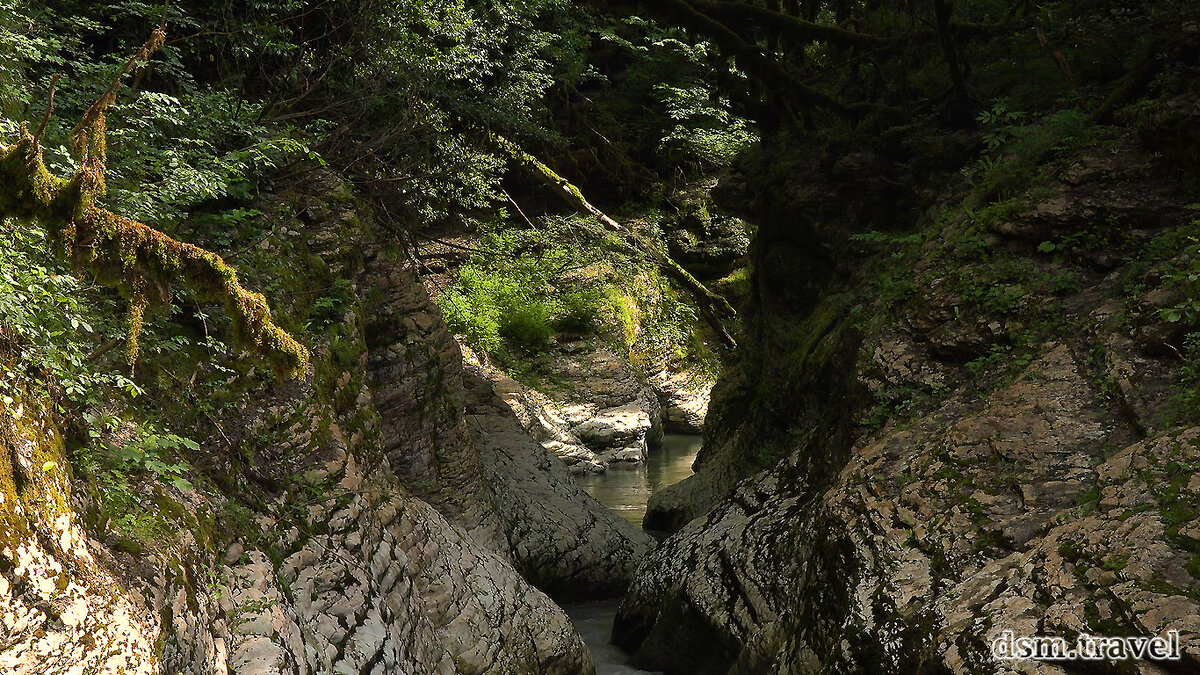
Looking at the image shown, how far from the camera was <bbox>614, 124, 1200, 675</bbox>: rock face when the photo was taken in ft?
11.6

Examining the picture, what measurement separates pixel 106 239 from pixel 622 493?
1223cm

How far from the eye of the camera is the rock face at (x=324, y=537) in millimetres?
2885

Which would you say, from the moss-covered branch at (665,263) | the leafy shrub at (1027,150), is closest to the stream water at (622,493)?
the moss-covered branch at (665,263)

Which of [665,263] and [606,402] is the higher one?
[665,263]

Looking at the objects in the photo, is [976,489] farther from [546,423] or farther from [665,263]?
[665,263]

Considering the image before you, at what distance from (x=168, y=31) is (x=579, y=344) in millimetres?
13326

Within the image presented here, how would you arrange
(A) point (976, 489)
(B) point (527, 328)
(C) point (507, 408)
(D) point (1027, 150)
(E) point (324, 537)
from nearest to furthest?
(A) point (976, 489) < (E) point (324, 537) < (D) point (1027, 150) < (C) point (507, 408) < (B) point (527, 328)

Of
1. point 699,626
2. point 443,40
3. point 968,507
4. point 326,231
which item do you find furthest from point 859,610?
point 443,40

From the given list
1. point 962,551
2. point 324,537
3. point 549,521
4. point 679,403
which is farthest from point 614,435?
point 962,551

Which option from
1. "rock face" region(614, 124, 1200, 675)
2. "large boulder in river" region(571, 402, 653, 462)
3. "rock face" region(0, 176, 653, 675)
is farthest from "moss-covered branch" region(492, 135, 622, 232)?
"rock face" region(614, 124, 1200, 675)

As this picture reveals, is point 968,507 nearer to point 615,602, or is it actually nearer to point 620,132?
point 615,602

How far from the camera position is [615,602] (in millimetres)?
9078

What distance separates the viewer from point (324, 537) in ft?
16.0

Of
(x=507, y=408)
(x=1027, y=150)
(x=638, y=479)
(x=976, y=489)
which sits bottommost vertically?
(x=638, y=479)
